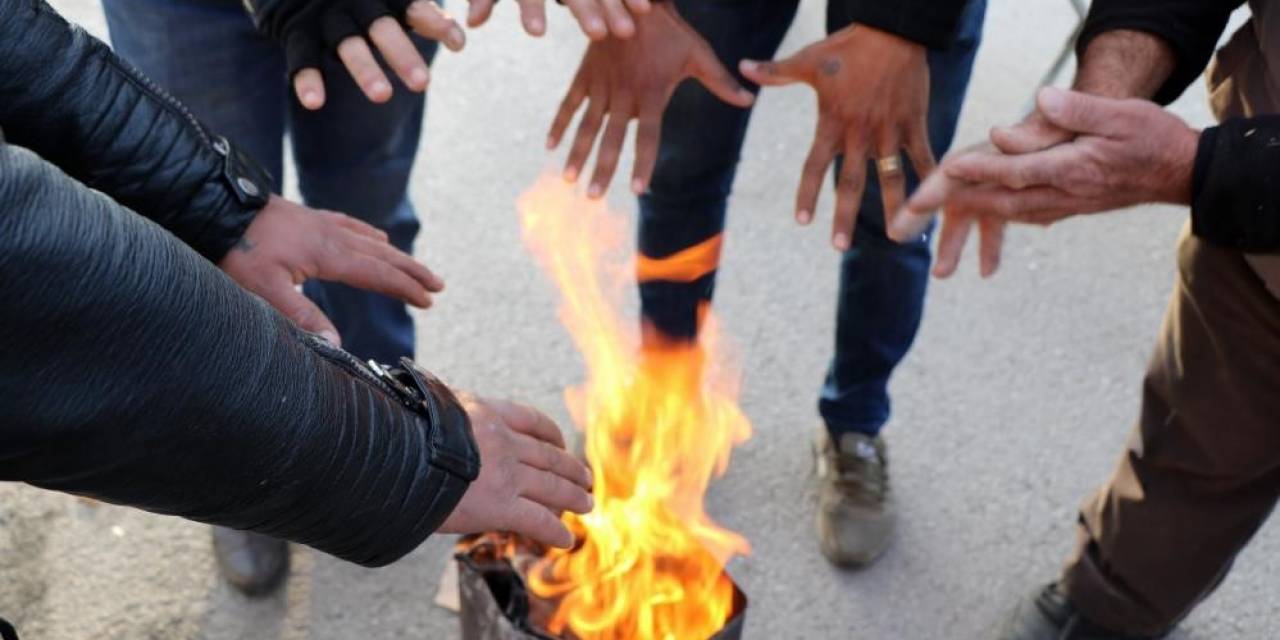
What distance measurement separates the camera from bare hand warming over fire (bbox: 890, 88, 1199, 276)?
1.65 metres

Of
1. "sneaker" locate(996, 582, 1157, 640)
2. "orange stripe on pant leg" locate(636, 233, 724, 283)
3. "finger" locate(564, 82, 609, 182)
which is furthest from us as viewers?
"orange stripe on pant leg" locate(636, 233, 724, 283)

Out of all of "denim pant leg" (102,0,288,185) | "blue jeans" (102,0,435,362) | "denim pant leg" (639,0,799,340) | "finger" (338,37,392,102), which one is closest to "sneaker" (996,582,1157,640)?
"denim pant leg" (639,0,799,340)

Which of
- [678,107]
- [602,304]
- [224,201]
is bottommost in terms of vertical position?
[602,304]

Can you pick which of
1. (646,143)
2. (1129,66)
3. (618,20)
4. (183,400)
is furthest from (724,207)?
(183,400)

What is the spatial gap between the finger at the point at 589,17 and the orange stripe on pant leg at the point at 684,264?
0.79 m

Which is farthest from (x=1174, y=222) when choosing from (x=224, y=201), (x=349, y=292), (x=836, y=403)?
(x=224, y=201)

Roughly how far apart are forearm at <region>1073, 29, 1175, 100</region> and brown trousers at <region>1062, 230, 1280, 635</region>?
0.27m

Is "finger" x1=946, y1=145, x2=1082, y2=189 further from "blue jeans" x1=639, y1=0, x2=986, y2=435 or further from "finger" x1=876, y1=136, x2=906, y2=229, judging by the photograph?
"blue jeans" x1=639, y1=0, x2=986, y2=435

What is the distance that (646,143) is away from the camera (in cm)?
202

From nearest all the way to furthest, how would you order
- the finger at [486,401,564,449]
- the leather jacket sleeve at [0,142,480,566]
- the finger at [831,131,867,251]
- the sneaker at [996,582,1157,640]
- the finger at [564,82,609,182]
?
the leather jacket sleeve at [0,142,480,566]
the finger at [486,401,564,449]
the finger at [831,131,867,251]
the finger at [564,82,609,182]
the sneaker at [996,582,1157,640]

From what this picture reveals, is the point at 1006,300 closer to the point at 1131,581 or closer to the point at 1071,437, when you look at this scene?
the point at 1071,437

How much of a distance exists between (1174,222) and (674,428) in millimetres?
2168

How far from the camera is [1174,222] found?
3.68m

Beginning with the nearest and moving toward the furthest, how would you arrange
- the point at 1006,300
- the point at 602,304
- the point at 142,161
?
the point at 142,161 < the point at 602,304 < the point at 1006,300
